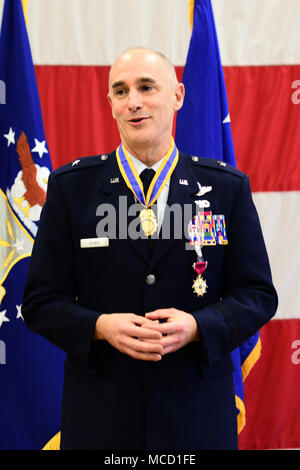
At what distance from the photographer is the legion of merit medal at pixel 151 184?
1158 mm

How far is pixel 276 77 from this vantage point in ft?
8.02

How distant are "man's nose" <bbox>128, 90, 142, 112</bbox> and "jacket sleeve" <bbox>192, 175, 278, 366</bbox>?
33 cm

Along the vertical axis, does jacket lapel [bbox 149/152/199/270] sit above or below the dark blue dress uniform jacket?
above

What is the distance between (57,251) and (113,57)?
1556mm

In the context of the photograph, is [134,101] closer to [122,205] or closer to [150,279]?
[122,205]

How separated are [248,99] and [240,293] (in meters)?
1.56

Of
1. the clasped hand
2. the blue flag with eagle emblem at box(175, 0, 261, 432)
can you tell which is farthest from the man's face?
the blue flag with eagle emblem at box(175, 0, 261, 432)

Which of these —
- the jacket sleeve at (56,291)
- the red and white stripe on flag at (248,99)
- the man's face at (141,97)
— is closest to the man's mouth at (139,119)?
the man's face at (141,97)

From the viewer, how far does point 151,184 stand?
1.18 metres

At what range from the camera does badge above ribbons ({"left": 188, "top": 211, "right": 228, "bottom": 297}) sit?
1165mm

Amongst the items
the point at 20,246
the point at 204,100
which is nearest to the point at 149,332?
the point at 20,246

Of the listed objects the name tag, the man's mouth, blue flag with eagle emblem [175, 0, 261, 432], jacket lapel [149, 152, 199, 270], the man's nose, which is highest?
blue flag with eagle emblem [175, 0, 261, 432]

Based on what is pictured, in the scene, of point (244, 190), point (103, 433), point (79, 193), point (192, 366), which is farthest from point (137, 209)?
point (103, 433)

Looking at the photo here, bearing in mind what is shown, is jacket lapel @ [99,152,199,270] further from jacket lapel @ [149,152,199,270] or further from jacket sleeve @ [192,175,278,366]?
jacket sleeve @ [192,175,278,366]
